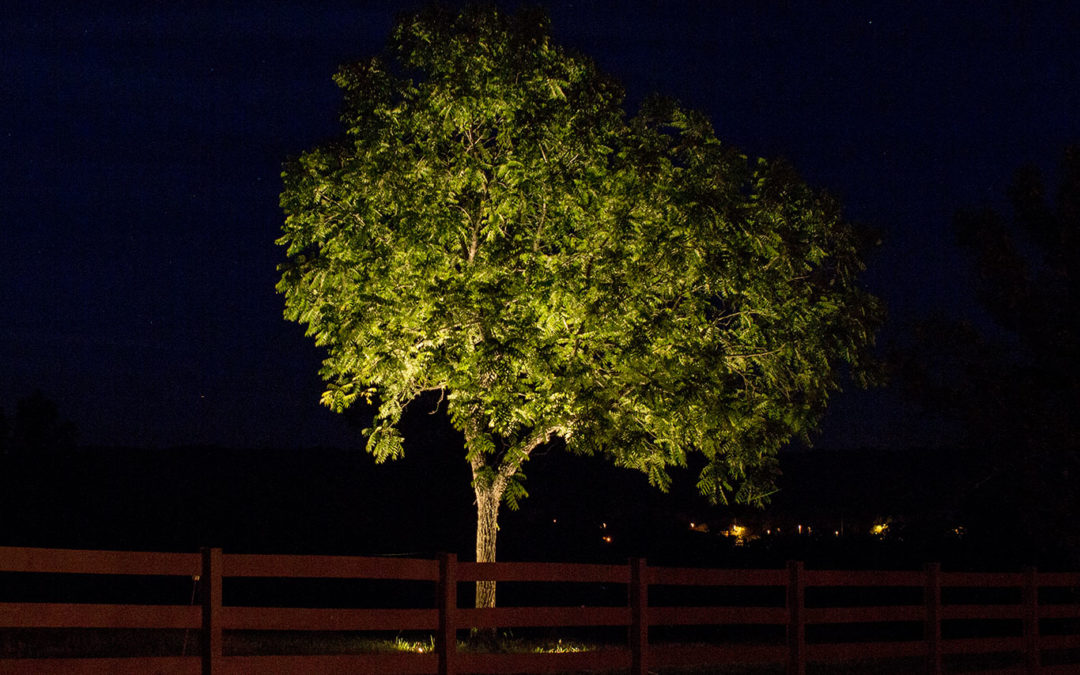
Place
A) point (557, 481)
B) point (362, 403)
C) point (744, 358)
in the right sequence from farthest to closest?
point (557, 481), point (362, 403), point (744, 358)

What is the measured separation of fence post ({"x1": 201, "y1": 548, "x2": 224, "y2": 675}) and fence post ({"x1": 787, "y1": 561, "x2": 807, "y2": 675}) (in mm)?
6493

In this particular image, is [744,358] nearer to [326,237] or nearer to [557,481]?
[326,237]

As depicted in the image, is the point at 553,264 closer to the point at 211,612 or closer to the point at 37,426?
the point at 211,612

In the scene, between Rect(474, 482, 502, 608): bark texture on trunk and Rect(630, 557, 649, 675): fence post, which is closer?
Rect(630, 557, 649, 675): fence post

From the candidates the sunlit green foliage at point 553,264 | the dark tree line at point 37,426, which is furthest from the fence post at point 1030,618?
the dark tree line at point 37,426

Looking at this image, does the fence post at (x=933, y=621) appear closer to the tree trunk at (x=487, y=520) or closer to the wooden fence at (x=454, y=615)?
the wooden fence at (x=454, y=615)

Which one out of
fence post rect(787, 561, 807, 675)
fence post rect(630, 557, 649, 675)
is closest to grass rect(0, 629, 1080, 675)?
fence post rect(787, 561, 807, 675)

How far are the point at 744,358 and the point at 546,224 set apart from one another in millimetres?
3643

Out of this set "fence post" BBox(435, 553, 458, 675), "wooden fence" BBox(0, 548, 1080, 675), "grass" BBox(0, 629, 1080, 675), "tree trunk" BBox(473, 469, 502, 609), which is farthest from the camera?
"tree trunk" BBox(473, 469, 502, 609)

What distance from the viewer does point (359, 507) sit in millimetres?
66250

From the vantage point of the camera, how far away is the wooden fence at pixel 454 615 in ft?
30.5

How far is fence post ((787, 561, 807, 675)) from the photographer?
46.0ft

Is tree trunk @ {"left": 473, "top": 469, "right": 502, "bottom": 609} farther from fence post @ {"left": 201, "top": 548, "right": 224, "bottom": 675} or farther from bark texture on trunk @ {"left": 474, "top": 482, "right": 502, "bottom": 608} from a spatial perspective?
fence post @ {"left": 201, "top": 548, "right": 224, "bottom": 675}

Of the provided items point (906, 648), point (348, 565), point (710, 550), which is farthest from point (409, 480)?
point (348, 565)
